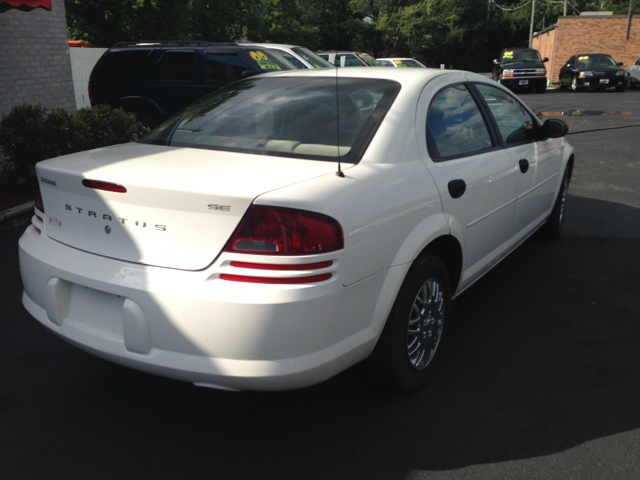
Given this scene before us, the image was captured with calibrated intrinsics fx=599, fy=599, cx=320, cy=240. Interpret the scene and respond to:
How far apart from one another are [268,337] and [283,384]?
221mm

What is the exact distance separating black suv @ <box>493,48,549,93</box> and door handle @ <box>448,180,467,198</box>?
77.4 ft

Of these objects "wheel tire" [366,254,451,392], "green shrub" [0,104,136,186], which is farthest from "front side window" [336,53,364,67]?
"wheel tire" [366,254,451,392]

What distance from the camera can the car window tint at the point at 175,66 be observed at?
9.90 metres

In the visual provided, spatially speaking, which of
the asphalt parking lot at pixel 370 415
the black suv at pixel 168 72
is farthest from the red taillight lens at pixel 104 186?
the black suv at pixel 168 72

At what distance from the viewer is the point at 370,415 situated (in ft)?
9.34

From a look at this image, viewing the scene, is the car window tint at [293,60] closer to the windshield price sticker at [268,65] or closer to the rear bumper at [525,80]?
the windshield price sticker at [268,65]

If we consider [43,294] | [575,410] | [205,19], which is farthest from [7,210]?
[205,19]

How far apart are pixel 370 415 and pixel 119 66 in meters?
9.31

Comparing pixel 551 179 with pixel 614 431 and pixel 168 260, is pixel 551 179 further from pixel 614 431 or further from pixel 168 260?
pixel 168 260

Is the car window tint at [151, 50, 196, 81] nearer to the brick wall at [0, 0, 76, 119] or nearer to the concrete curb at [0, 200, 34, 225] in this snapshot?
the brick wall at [0, 0, 76, 119]

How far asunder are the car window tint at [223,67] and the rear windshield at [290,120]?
622 cm

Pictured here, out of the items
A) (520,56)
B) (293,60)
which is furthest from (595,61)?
(293,60)

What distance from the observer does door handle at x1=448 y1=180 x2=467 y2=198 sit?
3090 millimetres

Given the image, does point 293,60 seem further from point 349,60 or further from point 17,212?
point 349,60
